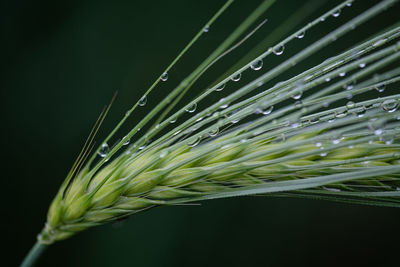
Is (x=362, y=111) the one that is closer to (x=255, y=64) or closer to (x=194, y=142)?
(x=255, y=64)

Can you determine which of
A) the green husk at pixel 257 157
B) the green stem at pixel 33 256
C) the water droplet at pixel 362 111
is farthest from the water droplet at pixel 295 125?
the green stem at pixel 33 256

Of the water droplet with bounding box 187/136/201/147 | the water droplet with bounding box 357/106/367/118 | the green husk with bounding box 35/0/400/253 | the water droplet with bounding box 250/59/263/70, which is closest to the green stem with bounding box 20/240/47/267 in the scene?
the green husk with bounding box 35/0/400/253

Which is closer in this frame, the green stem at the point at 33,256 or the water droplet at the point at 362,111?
the water droplet at the point at 362,111

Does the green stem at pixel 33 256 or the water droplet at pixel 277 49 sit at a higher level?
the water droplet at pixel 277 49

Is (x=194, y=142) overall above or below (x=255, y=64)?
below

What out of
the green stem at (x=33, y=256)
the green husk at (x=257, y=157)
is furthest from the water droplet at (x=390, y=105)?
the green stem at (x=33, y=256)

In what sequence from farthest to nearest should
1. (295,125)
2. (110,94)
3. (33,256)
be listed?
(110,94), (33,256), (295,125)

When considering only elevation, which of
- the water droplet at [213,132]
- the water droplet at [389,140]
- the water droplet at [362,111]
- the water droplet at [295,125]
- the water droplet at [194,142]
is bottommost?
the water droplet at [194,142]

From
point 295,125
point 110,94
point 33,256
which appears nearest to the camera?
point 295,125

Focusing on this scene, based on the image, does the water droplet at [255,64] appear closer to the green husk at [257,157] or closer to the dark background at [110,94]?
the green husk at [257,157]

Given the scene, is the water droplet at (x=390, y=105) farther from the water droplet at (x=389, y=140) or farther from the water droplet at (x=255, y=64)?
the water droplet at (x=255, y=64)

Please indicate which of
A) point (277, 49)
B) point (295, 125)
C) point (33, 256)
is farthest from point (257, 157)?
point (33, 256)
